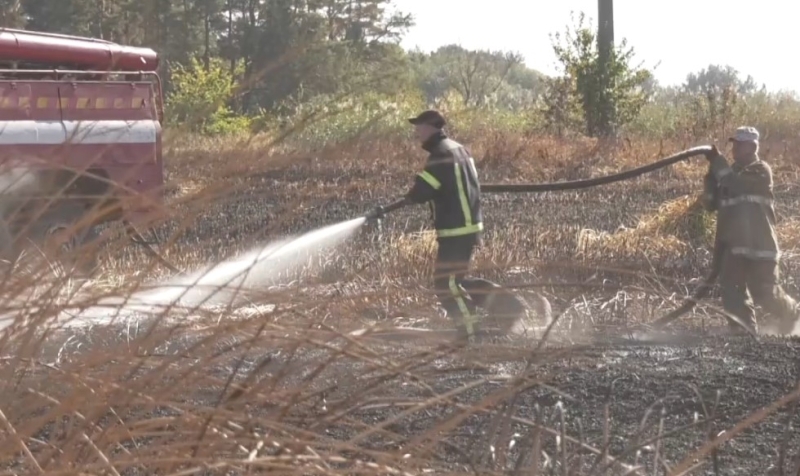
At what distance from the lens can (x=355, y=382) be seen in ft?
7.88

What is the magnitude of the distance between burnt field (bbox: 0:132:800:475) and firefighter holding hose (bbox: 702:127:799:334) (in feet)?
1.39

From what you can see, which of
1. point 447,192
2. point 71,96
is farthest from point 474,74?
point 447,192

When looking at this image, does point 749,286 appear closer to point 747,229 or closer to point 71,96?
point 747,229

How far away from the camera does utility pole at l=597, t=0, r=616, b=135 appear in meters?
21.2

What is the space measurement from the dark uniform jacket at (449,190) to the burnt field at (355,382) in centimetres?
59

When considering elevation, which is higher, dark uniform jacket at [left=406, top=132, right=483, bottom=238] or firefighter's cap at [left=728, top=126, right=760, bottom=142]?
firefighter's cap at [left=728, top=126, right=760, bottom=142]

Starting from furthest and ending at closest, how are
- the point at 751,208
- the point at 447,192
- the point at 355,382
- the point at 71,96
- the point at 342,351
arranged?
the point at 71,96
the point at 751,208
the point at 447,192
the point at 355,382
the point at 342,351

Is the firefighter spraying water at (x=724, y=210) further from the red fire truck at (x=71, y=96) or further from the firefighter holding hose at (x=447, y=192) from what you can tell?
the red fire truck at (x=71, y=96)

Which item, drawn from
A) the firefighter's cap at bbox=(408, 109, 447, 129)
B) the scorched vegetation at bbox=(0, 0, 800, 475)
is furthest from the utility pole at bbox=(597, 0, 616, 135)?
the firefighter's cap at bbox=(408, 109, 447, 129)

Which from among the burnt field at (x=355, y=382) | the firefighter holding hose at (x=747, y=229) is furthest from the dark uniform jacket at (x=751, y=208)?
the burnt field at (x=355, y=382)

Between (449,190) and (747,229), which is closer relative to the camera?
(449,190)

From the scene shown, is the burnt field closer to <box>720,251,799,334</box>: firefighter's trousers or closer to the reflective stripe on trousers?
the reflective stripe on trousers

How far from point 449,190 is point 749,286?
2186 millimetres

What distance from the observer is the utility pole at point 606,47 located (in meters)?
21.2
